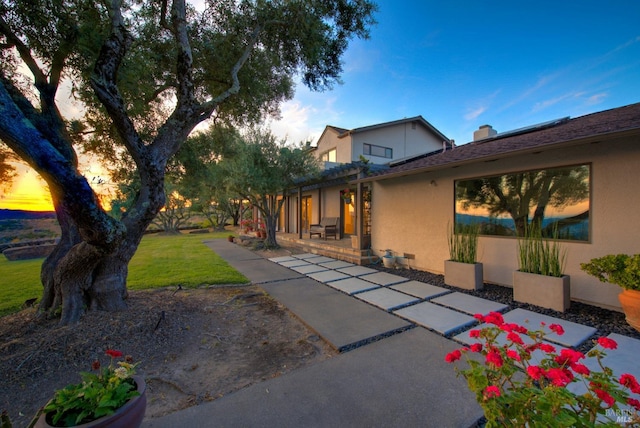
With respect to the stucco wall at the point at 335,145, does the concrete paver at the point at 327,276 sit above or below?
below

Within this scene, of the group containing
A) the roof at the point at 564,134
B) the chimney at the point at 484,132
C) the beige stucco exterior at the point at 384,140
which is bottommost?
the roof at the point at 564,134

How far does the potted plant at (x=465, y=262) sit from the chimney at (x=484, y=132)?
13.2 feet

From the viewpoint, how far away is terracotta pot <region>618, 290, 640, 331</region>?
10.4ft

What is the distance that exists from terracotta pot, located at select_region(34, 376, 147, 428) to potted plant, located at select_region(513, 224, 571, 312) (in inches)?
203

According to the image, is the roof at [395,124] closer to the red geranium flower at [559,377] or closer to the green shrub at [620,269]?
the green shrub at [620,269]

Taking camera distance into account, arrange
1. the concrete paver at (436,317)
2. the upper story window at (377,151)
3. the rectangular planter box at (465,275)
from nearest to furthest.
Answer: the concrete paver at (436,317) → the rectangular planter box at (465,275) → the upper story window at (377,151)

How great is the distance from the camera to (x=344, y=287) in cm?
519

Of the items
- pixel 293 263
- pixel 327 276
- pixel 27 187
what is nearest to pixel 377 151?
pixel 293 263

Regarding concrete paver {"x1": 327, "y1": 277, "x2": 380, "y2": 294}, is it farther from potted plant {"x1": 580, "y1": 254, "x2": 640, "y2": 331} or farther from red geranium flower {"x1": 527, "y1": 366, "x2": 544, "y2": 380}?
red geranium flower {"x1": 527, "y1": 366, "x2": 544, "y2": 380}

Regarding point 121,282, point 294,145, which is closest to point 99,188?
point 121,282

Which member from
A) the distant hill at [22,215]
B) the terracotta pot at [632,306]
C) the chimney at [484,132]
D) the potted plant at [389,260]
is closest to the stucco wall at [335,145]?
the chimney at [484,132]

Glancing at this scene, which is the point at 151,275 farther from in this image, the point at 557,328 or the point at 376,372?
the point at 557,328

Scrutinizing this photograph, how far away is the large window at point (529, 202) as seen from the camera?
13.7ft

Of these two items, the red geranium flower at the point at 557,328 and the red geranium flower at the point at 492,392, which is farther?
the red geranium flower at the point at 557,328
